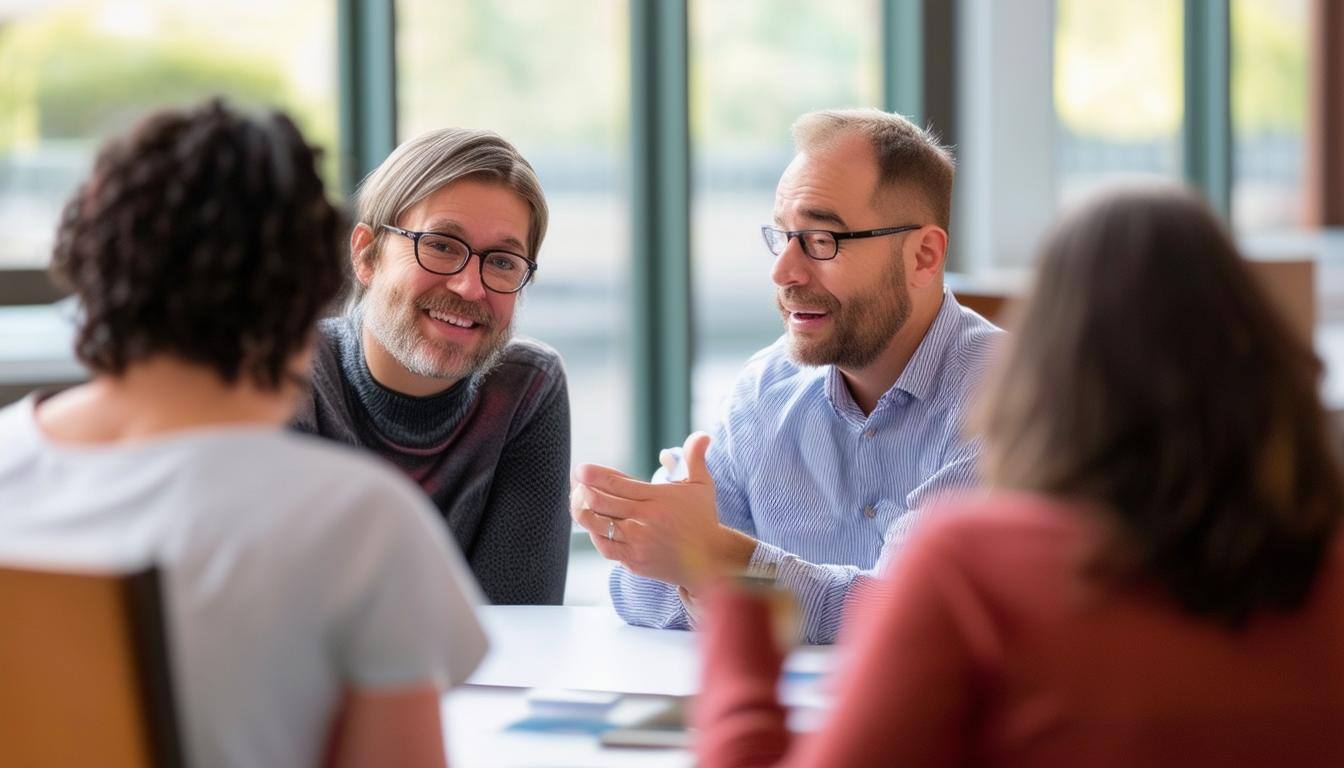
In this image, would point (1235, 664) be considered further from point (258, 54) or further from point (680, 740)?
point (258, 54)

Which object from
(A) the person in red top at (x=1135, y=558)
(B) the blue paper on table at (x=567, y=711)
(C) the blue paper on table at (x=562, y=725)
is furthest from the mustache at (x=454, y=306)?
(A) the person in red top at (x=1135, y=558)

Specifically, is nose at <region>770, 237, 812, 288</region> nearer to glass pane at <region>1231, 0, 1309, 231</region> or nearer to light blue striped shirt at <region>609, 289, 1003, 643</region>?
light blue striped shirt at <region>609, 289, 1003, 643</region>

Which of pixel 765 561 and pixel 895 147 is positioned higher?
pixel 895 147

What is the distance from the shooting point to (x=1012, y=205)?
5.03m

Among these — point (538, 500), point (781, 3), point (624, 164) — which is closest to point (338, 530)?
point (538, 500)

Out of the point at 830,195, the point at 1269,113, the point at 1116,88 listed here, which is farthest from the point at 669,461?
the point at 1269,113

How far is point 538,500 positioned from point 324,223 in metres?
1.36

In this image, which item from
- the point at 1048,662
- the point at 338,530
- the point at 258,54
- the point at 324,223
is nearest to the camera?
the point at 1048,662

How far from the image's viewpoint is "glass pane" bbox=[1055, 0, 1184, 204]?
5.33m

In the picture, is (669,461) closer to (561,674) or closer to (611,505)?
(611,505)

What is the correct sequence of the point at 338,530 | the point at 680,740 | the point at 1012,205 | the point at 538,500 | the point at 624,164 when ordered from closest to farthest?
the point at 338,530 → the point at 680,740 → the point at 538,500 → the point at 624,164 → the point at 1012,205

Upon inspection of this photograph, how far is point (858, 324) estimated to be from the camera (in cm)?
252

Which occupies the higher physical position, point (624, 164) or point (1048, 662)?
point (624, 164)

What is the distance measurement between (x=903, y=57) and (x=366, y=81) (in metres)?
1.84
